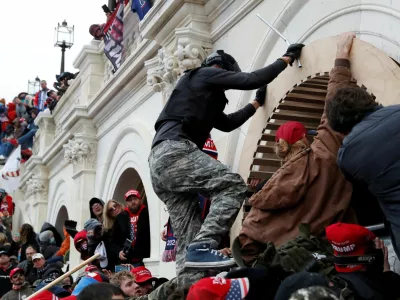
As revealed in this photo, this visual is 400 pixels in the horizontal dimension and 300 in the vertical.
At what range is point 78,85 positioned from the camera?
47.2ft

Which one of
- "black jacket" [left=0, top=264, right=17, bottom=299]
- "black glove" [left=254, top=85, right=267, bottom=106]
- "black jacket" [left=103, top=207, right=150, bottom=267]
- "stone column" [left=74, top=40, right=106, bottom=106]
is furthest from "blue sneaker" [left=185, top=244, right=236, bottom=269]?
"stone column" [left=74, top=40, right=106, bottom=106]

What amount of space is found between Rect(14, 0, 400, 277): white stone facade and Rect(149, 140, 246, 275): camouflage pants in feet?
4.82

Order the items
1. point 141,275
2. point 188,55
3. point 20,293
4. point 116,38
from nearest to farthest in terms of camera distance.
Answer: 1. point 141,275
2. point 188,55
3. point 20,293
4. point 116,38

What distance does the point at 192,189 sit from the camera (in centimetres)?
419

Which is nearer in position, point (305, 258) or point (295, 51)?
point (305, 258)

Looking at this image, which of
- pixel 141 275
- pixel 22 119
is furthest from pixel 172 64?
pixel 22 119

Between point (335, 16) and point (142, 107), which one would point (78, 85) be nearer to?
point (142, 107)

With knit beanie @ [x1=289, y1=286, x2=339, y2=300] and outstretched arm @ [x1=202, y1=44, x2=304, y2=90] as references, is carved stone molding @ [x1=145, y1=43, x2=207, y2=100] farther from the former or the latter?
knit beanie @ [x1=289, y1=286, x2=339, y2=300]

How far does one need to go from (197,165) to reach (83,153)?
28.2 feet

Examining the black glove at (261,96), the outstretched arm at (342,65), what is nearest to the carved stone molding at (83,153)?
the black glove at (261,96)

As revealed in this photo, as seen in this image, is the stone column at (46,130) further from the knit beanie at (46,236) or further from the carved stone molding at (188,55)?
the carved stone molding at (188,55)

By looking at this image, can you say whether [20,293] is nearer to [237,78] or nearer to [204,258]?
[204,258]

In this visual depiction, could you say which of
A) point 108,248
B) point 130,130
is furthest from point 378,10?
point 130,130

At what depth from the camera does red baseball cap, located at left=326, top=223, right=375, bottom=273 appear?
3.29m
